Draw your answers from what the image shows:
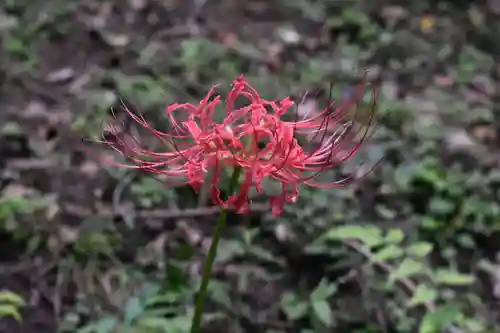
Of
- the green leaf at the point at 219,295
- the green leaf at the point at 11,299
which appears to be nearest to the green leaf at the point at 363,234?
the green leaf at the point at 219,295

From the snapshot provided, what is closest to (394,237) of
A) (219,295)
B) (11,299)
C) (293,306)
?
(293,306)

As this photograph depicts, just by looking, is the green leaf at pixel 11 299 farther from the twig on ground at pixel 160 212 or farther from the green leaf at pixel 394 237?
the green leaf at pixel 394 237

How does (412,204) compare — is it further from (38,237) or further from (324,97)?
(38,237)

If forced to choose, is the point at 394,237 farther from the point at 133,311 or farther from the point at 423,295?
the point at 133,311

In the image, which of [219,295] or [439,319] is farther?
[219,295]

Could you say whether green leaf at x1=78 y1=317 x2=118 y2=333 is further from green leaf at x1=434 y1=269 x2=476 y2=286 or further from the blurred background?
green leaf at x1=434 y1=269 x2=476 y2=286

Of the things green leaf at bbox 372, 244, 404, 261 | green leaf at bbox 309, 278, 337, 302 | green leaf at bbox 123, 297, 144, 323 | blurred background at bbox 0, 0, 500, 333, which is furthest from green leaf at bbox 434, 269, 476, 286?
green leaf at bbox 123, 297, 144, 323

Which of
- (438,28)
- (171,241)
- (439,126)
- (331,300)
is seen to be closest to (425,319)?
(331,300)
